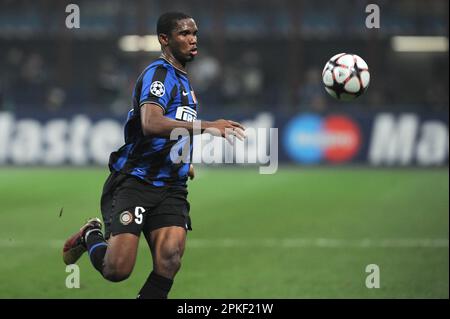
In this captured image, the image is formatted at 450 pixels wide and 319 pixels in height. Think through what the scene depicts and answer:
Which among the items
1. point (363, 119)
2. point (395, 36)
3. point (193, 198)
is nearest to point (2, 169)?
point (193, 198)

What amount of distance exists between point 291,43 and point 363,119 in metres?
6.70

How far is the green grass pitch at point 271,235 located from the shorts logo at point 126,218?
1856mm

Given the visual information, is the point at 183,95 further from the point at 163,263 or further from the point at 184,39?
the point at 163,263

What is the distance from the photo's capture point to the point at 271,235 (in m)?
12.2

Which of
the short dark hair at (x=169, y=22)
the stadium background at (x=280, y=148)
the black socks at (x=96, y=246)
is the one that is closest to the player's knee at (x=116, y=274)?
the black socks at (x=96, y=246)

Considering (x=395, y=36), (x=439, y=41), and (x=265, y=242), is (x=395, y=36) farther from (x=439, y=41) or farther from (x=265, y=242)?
(x=265, y=242)

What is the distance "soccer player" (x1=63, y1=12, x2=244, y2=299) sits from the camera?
259 inches

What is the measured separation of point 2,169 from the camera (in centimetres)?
2123

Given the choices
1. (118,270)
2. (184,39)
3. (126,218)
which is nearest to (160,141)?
(126,218)

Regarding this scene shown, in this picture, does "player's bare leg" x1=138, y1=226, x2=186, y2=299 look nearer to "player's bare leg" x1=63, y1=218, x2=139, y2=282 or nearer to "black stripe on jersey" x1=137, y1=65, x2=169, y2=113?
"player's bare leg" x1=63, y1=218, x2=139, y2=282

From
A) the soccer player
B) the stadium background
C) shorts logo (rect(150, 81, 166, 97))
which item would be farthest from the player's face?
the stadium background

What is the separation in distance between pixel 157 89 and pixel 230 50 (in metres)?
22.8

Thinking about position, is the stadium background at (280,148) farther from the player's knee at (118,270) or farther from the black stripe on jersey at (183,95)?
the black stripe on jersey at (183,95)

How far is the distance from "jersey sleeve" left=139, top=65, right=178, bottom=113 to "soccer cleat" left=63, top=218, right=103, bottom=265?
4.78 feet
